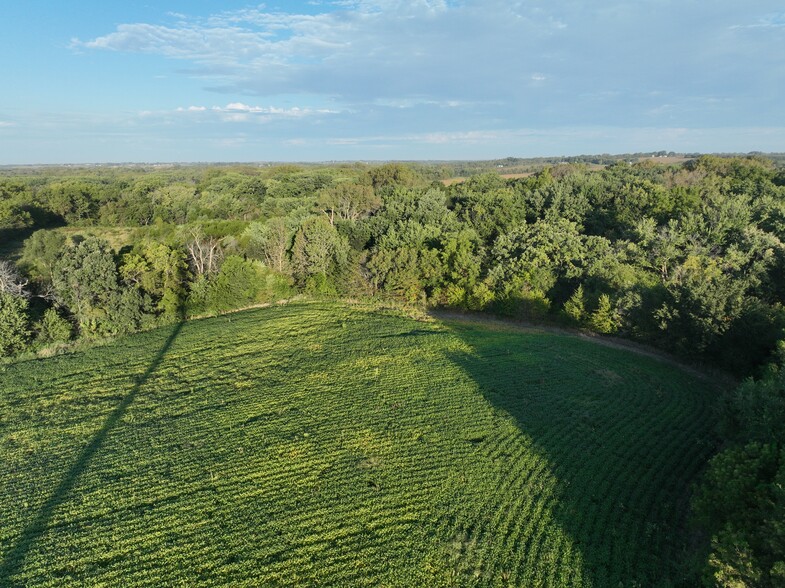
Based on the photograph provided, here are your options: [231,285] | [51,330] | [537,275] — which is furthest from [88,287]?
[537,275]

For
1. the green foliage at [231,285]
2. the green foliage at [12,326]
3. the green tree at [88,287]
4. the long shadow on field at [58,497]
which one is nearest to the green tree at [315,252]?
the green foliage at [231,285]

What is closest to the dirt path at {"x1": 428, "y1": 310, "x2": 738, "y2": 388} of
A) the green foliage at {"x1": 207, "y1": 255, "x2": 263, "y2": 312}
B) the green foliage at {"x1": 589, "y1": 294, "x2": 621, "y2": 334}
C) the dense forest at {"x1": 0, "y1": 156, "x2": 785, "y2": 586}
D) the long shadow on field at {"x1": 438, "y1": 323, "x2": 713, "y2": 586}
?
the dense forest at {"x1": 0, "y1": 156, "x2": 785, "y2": 586}

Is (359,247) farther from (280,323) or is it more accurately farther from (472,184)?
(472,184)

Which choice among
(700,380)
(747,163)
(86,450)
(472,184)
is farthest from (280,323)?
(747,163)


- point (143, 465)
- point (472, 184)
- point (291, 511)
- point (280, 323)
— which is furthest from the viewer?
point (472, 184)

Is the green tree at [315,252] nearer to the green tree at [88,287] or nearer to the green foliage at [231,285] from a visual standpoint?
the green foliage at [231,285]
